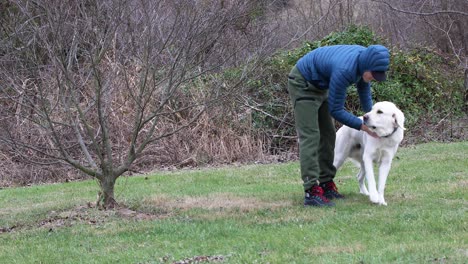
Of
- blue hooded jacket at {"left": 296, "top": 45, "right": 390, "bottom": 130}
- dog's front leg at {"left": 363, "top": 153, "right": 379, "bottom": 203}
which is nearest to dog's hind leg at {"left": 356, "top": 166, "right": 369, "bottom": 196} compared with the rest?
dog's front leg at {"left": 363, "top": 153, "right": 379, "bottom": 203}

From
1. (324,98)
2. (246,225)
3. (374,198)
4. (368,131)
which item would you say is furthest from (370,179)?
(246,225)

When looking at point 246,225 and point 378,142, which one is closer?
point 246,225

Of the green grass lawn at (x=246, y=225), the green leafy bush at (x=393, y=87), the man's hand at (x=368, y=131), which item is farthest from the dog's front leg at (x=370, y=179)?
the green leafy bush at (x=393, y=87)

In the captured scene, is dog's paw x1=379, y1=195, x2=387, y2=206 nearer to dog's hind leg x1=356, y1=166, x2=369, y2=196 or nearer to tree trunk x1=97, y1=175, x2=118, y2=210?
dog's hind leg x1=356, y1=166, x2=369, y2=196

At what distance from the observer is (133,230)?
7.20 metres

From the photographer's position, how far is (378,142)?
26.2 ft

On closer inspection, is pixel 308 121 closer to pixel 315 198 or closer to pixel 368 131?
pixel 368 131

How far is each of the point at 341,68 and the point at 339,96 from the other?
0.98 ft

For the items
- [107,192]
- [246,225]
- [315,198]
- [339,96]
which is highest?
[339,96]

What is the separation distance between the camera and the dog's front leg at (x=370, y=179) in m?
7.89

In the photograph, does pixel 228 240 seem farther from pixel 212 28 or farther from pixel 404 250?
pixel 212 28

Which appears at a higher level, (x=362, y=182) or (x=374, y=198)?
(x=362, y=182)

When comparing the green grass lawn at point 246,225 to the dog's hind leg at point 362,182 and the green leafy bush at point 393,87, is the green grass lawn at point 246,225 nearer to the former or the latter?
the dog's hind leg at point 362,182

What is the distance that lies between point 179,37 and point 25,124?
752 centimetres
